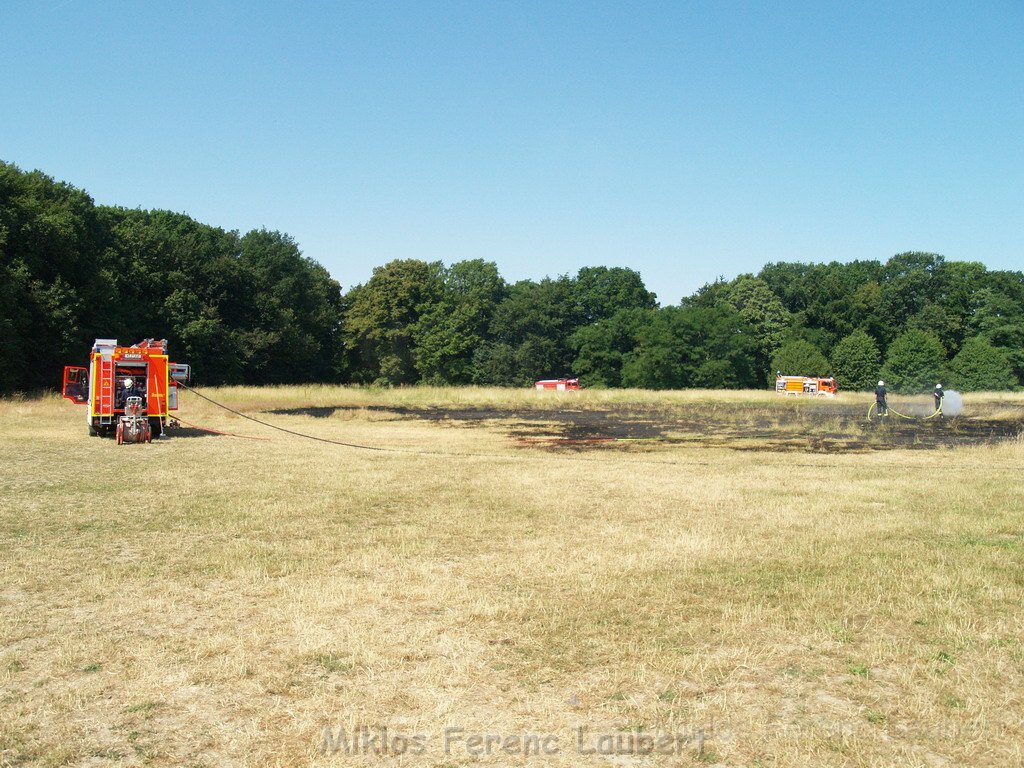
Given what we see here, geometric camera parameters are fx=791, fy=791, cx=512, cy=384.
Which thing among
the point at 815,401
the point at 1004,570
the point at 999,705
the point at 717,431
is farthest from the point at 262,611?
the point at 815,401

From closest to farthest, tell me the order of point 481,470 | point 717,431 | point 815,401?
point 481,470
point 717,431
point 815,401

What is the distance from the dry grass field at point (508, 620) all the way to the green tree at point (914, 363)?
71.2 meters

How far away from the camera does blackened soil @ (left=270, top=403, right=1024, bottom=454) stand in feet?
84.4

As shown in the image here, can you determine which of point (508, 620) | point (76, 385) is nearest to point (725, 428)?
point (76, 385)

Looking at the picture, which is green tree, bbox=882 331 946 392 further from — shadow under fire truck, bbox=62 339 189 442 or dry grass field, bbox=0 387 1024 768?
shadow under fire truck, bbox=62 339 189 442

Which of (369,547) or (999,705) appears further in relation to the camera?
(369,547)

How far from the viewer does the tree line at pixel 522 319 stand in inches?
2345

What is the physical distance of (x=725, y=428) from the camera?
3291cm

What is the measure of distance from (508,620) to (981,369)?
3439 inches

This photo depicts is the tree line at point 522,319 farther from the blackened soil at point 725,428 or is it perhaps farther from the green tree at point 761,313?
the blackened soil at point 725,428

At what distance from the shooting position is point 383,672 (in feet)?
18.4

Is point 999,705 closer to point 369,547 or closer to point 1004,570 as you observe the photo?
point 1004,570

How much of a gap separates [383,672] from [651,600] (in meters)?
2.86

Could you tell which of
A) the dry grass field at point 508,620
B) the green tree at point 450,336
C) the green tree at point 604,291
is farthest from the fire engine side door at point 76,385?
the green tree at point 604,291
